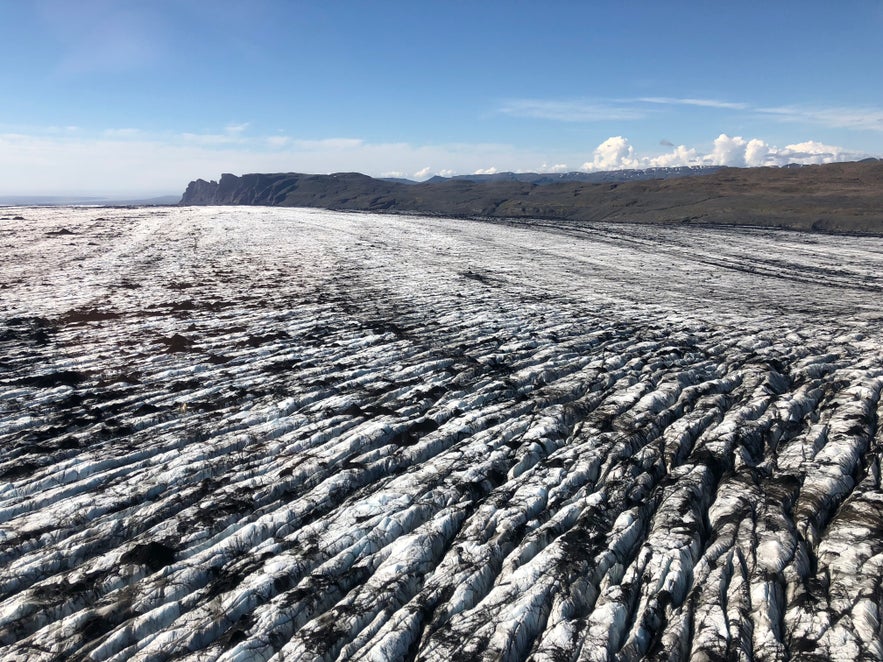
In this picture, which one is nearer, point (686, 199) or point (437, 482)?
point (437, 482)

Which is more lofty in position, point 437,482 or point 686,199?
point 686,199

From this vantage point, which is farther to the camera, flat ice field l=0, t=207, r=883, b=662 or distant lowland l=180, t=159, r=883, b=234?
distant lowland l=180, t=159, r=883, b=234

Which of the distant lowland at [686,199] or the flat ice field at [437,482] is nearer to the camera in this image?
the flat ice field at [437,482]

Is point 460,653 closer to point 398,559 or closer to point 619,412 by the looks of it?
point 398,559

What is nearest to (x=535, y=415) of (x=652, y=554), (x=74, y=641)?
(x=652, y=554)
